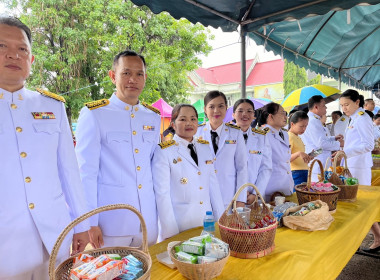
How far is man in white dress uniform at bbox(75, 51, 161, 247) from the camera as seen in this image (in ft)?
5.72

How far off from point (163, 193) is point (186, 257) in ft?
2.44

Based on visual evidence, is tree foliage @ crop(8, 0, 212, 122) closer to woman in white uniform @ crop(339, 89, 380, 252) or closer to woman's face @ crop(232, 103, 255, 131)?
woman in white uniform @ crop(339, 89, 380, 252)

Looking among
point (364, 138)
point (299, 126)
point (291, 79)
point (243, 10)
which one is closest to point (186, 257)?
point (299, 126)

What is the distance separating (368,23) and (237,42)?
377 cm

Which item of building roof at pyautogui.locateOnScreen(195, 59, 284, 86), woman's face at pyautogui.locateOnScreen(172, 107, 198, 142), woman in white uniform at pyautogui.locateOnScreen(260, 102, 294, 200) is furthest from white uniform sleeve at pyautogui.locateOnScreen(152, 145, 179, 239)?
building roof at pyautogui.locateOnScreen(195, 59, 284, 86)

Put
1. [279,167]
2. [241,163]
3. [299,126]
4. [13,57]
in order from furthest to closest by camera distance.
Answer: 1. [299,126]
2. [279,167]
3. [241,163]
4. [13,57]

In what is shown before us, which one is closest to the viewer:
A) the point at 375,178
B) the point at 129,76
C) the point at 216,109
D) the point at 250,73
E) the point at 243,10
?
the point at 129,76

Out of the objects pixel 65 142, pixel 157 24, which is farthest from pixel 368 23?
pixel 157 24

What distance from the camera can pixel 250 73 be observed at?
32781 millimetres

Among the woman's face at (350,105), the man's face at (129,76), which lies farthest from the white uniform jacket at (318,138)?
the man's face at (129,76)

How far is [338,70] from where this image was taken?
8.20 meters

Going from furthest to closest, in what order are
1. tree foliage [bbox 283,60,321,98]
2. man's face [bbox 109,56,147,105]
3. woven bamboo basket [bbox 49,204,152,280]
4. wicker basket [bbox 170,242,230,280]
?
tree foliage [bbox 283,60,321,98] < man's face [bbox 109,56,147,105] < wicker basket [bbox 170,242,230,280] < woven bamboo basket [bbox 49,204,152,280]

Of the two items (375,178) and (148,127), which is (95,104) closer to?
(148,127)

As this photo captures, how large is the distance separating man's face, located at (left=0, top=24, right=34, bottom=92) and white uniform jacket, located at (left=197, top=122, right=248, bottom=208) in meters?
1.72
